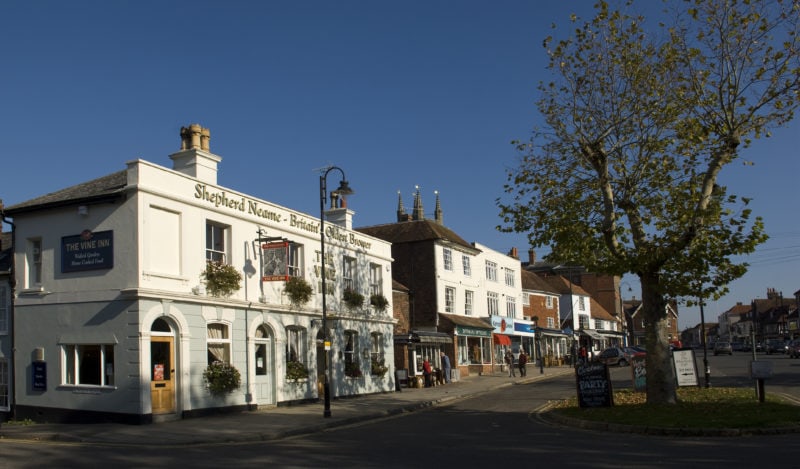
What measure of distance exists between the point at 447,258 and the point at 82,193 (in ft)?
93.1

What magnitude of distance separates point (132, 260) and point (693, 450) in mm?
14499

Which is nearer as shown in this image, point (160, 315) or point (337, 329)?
point (160, 315)

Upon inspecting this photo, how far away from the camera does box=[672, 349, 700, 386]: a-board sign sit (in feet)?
84.8

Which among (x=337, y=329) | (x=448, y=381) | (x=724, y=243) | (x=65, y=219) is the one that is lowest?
(x=448, y=381)

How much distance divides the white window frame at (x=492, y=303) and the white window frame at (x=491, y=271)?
1081mm

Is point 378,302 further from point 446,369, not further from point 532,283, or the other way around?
point 532,283

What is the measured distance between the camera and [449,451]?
13742 millimetres

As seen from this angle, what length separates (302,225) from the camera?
27.6m

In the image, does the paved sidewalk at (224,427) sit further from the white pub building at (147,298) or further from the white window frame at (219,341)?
the white window frame at (219,341)

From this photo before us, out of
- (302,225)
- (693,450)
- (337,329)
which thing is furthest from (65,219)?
(693,450)

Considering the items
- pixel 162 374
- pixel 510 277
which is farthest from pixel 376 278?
pixel 510 277

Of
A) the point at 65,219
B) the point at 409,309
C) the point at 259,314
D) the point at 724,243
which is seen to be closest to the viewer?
the point at 724,243

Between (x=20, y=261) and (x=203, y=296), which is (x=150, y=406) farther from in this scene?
(x=20, y=261)

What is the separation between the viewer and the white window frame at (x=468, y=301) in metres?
49.4
